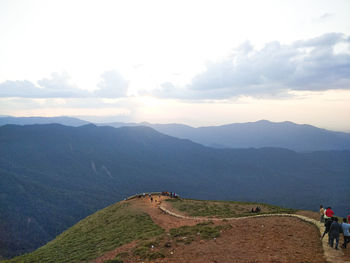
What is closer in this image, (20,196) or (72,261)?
(72,261)

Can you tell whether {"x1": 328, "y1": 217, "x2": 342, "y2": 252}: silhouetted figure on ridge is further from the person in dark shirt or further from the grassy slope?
the grassy slope

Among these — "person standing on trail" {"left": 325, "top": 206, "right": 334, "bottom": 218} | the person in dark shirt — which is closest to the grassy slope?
the person in dark shirt

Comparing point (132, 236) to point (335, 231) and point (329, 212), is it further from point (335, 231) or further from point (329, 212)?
point (329, 212)

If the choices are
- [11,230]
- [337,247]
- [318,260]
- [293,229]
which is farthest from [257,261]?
[11,230]

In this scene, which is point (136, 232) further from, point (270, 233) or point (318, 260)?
point (318, 260)

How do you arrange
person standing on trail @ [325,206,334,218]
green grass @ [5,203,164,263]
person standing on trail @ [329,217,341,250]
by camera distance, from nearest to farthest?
person standing on trail @ [329,217,341,250] → person standing on trail @ [325,206,334,218] → green grass @ [5,203,164,263]

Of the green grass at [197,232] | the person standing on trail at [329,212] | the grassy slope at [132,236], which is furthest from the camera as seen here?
the green grass at [197,232]

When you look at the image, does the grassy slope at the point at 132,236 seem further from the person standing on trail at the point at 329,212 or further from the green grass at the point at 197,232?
the person standing on trail at the point at 329,212

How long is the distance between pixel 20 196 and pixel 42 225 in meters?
42.5

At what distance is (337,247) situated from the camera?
15.3 m

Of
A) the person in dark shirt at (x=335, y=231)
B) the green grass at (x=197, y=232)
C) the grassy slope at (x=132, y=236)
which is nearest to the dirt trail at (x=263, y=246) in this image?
the person in dark shirt at (x=335, y=231)

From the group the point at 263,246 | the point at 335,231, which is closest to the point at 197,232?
the point at 263,246

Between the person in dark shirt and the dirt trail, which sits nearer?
the dirt trail

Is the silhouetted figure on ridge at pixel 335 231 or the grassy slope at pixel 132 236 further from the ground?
the silhouetted figure on ridge at pixel 335 231
